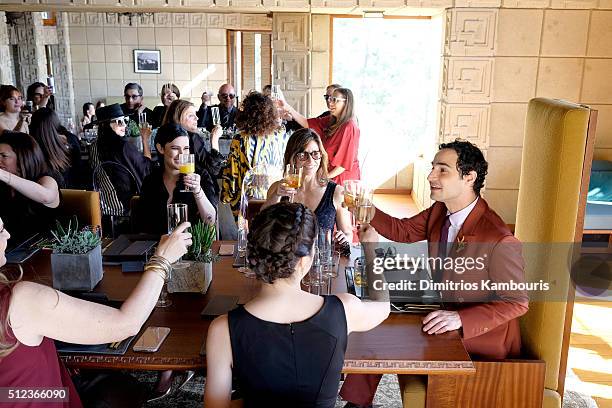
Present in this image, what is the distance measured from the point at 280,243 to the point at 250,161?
2.78 m

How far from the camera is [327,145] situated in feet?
17.0

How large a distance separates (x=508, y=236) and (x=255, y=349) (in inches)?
47.2

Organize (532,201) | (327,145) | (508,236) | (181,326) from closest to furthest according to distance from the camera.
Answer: (181,326)
(508,236)
(532,201)
(327,145)

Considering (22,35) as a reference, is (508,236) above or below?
below

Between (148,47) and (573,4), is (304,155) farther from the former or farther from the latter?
(148,47)

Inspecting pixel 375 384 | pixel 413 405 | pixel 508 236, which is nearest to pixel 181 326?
pixel 413 405

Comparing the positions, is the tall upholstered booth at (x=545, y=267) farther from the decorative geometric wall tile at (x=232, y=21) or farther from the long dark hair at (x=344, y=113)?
the decorative geometric wall tile at (x=232, y=21)

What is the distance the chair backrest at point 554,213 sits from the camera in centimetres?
231

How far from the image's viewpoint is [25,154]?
3146mm

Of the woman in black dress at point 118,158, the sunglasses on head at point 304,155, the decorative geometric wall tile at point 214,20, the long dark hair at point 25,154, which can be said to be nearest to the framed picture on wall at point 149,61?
the decorative geometric wall tile at point 214,20

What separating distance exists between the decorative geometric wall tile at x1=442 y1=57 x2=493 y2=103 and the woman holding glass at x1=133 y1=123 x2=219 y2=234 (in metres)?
3.12

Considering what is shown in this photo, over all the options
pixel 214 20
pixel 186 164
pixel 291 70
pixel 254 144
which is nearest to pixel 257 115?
pixel 254 144

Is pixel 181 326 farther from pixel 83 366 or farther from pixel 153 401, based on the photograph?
pixel 153 401

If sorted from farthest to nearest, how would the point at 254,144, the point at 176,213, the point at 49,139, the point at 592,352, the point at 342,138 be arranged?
the point at 342,138
the point at 254,144
the point at 49,139
the point at 592,352
the point at 176,213
